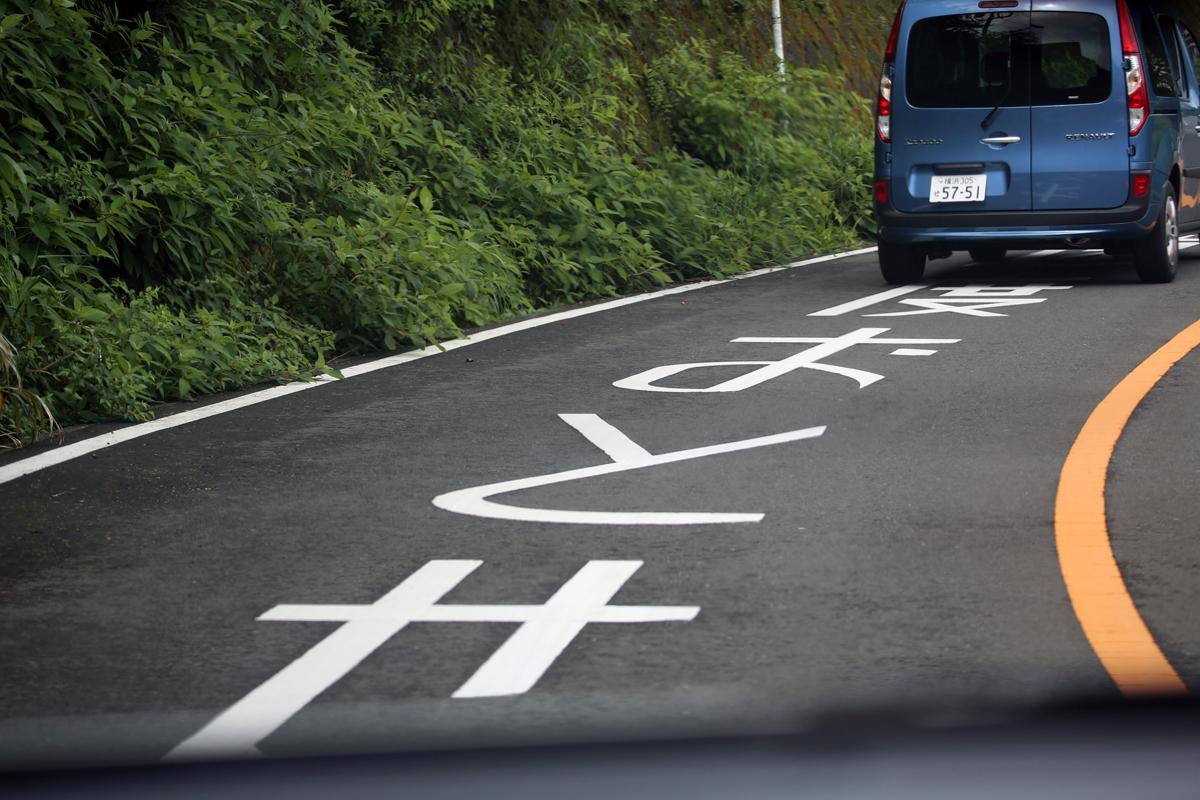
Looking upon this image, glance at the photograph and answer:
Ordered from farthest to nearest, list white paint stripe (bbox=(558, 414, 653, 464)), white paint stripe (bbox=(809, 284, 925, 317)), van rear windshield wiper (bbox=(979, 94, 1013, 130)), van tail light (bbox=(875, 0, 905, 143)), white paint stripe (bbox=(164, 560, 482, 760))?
van tail light (bbox=(875, 0, 905, 143)) → van rear windshield wiper (bbox=(979, 94, 1013, 130)) → white paint stripe (bbox=(809, 284, 925, 317)) → white paint stripe (bbox=(558, 414, 653, 464)) → white paint stripe (bbox=(164, 560, 482, 760))

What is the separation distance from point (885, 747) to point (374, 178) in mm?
11083

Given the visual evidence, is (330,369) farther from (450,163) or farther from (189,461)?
(450,163)

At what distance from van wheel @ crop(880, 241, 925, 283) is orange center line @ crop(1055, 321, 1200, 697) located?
194 inches

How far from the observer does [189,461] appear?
645 cm

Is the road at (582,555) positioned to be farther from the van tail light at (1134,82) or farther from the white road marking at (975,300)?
the van tail light at (1134,82)

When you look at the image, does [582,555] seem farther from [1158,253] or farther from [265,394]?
[1158,253]

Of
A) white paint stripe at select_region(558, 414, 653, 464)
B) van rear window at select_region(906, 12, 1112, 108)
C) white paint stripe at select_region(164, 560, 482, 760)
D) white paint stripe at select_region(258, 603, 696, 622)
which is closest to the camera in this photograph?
white paint stripe at select_region(164, 560, 482, 760)

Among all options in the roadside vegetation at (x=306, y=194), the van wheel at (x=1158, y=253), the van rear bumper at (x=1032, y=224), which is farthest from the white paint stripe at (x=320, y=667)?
the van wheel at (x=1158, y=253)

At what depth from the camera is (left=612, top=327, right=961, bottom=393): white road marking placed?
804cm

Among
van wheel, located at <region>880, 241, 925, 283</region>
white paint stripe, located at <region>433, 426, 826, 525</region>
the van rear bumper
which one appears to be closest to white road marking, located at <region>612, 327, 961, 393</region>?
white paint stripe, located at <region>433, 426, 826, 525</region>

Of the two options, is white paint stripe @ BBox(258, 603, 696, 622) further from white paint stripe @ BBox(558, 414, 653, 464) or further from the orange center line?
white paint stripe @ BBox(558, 414, 653, 464)

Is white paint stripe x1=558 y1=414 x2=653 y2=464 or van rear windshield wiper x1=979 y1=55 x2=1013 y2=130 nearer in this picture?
white paint stripe x1=558 y1=414 x2=653 y2=464

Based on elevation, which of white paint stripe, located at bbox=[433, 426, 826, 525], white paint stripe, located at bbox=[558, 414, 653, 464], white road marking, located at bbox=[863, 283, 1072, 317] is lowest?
white road marking, located at bbox=[863, 283, 1072, 317]

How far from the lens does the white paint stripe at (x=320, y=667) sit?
10.6 feet
